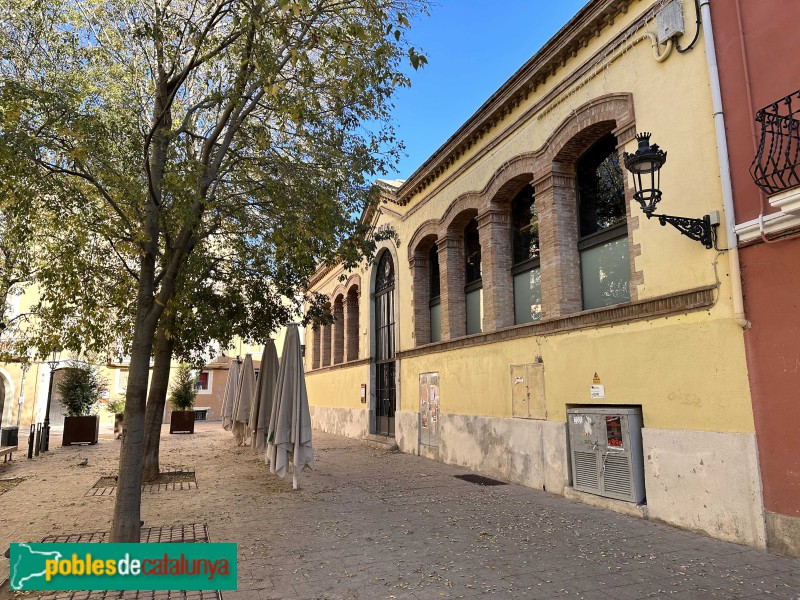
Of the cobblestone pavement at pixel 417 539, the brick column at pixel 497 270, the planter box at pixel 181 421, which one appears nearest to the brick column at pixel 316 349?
the planter box at pixel 181 421

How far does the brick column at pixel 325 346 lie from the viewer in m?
22.8

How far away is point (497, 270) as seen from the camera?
10.2 metres

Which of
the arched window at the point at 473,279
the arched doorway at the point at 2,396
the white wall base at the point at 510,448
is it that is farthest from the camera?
the arched doorway at the point at 2,396

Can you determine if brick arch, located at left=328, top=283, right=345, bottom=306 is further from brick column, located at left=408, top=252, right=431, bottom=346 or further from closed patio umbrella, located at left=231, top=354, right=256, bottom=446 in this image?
brick column, located at left=408, top=252, right=431, bottom=346

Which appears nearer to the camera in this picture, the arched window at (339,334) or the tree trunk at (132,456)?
the tree trunk at (132,456)

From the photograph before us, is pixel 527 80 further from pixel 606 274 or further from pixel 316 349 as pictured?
pixel 316 349

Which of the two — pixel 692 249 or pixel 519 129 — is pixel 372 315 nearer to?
pixel 519 129

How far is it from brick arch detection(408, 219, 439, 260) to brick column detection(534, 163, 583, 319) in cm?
419

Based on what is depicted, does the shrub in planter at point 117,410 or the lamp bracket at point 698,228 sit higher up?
the lamp bracket at point 698,228

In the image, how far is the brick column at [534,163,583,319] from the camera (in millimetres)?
8297

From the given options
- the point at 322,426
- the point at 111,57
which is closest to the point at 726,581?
the point at 111,57

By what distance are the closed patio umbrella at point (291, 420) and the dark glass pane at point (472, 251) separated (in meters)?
4.42

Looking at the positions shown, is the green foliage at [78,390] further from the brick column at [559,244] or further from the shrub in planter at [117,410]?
the brick column at [559,244]

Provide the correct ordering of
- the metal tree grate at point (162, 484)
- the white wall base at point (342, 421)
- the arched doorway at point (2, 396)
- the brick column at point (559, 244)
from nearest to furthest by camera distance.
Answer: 1. the brick column at point (559, 244)
2. the metal tree grate at point (162, 484)
3. the white wall base at point (342, 421)
4. the arched doorway at point (2, 396)
